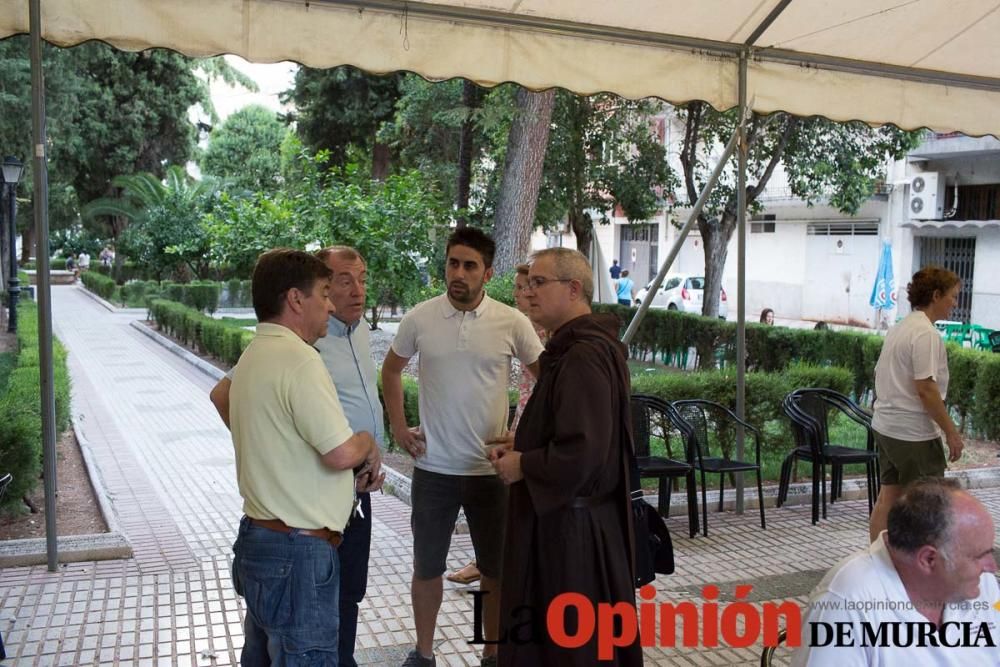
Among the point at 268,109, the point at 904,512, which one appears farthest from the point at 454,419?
the point at 268,109

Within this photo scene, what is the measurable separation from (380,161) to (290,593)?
23262 millimetres

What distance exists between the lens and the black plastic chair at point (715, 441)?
21.1 ft

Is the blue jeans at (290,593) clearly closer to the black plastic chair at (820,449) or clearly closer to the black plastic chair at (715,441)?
the black plastic chair at (715,441)

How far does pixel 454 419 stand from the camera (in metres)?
3.83

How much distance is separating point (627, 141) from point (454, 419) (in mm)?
16815

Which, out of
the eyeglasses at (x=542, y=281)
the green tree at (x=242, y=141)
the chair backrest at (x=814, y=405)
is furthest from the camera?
the green tree at (x=242, y=141)

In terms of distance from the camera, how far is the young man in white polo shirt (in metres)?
3.84

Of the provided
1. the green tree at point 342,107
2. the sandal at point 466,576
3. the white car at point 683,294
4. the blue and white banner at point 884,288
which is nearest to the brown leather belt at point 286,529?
the sandal at point 466,576

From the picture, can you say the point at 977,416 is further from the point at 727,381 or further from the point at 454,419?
the point at 454,419

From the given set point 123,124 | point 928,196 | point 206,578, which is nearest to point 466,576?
point 206,578

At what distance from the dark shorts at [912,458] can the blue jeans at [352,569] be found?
10.0 ft

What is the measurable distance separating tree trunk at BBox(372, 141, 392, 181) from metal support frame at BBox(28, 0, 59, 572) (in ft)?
65.7

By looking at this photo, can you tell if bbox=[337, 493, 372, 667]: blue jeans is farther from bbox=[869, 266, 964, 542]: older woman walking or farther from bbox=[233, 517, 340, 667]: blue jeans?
bbox=[869, 266, 964, 542]: older woman walking

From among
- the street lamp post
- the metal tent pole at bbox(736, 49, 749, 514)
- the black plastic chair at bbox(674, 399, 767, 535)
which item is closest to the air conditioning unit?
the black plastic chair at bbox(674, 399, 767, 535)
